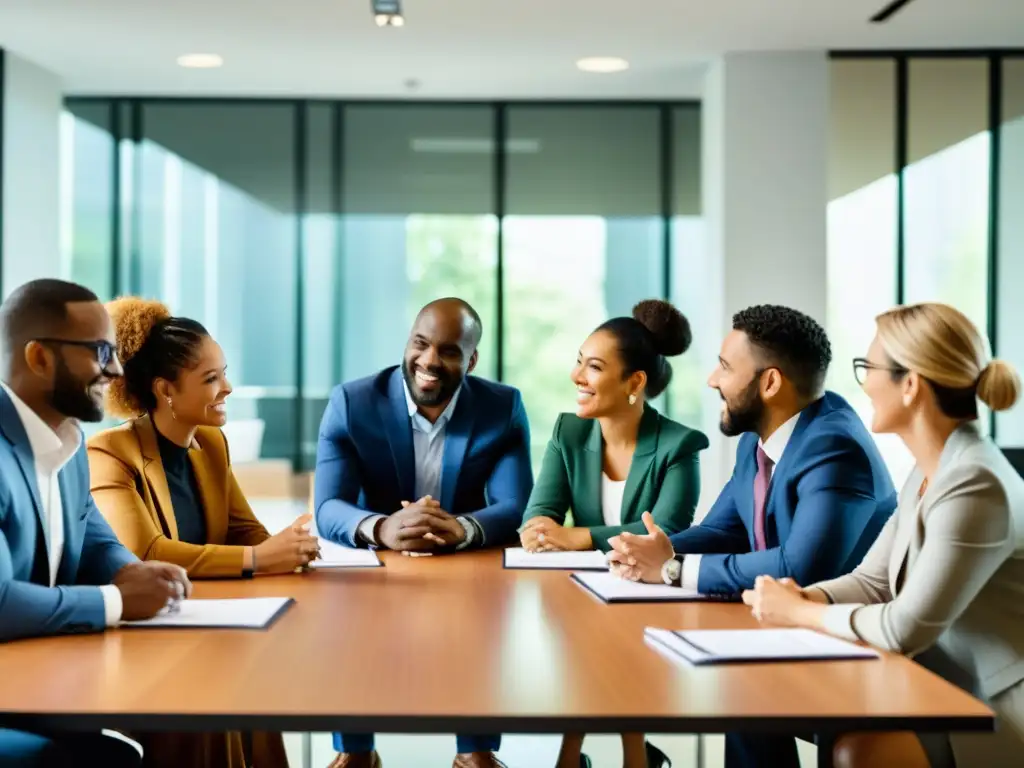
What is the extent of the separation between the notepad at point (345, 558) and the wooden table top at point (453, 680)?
540 mm

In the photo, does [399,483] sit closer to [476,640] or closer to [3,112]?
[476,640]

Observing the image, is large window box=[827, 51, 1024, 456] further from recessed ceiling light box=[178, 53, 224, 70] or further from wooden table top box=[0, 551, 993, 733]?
wooden table top box=[0, 551, 993, 733]

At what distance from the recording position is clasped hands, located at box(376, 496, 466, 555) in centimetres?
308

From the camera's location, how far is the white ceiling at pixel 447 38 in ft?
21.0

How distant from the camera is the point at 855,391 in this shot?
25.0 ft

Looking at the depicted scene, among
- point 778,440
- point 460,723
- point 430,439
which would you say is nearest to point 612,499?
point 430,439

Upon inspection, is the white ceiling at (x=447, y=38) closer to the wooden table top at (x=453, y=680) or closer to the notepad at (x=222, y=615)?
the notepad at (x=222, y=615)

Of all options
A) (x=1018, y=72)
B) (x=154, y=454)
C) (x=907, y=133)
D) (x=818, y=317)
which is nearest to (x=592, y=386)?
(x=154, y=454)

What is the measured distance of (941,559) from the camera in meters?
2.02

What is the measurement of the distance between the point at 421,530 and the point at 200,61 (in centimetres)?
549

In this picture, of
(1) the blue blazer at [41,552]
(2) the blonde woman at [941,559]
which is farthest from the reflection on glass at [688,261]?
(1) the blue blazer at [41,552]

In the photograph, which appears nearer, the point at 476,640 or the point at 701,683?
the point at 701,683

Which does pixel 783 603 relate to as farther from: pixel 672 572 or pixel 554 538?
pixel 554 538

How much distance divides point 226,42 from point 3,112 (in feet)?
5.17
